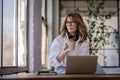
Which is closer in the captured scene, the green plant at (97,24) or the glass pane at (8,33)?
the glass pane at (8,33)

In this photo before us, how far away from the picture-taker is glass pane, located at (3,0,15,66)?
143 inches

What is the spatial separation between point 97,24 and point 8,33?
13.2ft

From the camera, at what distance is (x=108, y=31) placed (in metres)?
7.70

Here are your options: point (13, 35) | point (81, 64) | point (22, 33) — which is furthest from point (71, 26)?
point (22, 33)

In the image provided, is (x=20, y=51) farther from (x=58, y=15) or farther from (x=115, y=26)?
(x=115, y=26)

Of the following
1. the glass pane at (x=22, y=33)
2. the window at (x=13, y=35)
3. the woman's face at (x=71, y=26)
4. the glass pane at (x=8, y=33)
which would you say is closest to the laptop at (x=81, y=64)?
the woman's face at (x=71, y=26)

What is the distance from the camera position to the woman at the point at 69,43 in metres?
3.02

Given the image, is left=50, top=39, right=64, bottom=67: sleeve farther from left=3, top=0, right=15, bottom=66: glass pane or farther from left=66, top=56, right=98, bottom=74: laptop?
left=3, top=0, right=15, bottom=66: glass pane

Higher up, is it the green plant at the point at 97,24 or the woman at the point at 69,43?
the green plant at the point at 97,24

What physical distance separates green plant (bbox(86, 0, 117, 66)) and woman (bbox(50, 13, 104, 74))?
3961 mm

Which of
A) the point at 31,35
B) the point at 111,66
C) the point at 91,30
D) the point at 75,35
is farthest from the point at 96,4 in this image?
the point at 75,35

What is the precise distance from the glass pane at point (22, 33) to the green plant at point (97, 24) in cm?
268

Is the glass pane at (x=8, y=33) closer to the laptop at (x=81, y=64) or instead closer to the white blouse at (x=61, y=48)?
the white blouse at (x=61, y=48)

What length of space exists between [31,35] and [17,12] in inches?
29.7
